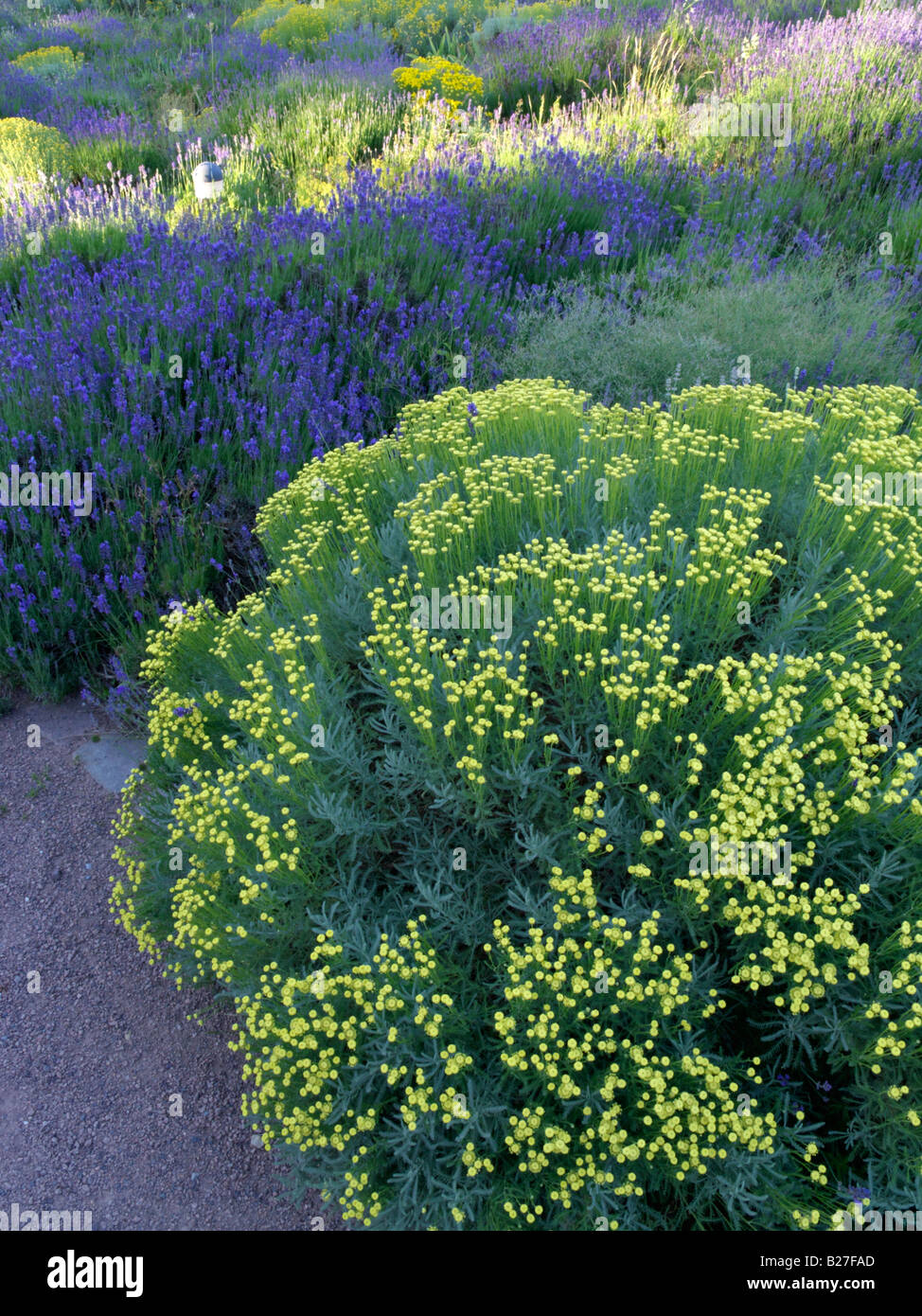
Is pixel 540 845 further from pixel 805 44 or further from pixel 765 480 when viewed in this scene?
pixel 805 44

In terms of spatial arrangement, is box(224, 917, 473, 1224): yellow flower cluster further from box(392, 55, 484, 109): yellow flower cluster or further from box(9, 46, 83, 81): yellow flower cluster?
box(9, 46, 83, 81): yellow flower cluster

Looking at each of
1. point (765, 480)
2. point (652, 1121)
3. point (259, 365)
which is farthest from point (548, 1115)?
point (259, 365)

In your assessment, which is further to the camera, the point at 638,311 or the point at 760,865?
the point at 638,311

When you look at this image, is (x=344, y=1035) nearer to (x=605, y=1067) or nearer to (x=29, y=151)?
(x=605, y=1067)

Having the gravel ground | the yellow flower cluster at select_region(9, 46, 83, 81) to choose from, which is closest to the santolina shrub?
the gravel ground

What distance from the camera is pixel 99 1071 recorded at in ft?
10.6

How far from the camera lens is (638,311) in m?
6.31

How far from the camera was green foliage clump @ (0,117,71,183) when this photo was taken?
8555 millimetres

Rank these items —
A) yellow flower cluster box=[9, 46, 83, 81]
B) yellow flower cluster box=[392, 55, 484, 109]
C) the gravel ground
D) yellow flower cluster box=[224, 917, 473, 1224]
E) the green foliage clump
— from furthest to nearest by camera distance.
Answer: yellow flower cluster box=[9, 46, 83, 81] → yellow flower cluster box=[392, 55, 484, 109] → the green foliage clump → the gravel ground → yellow flower cluster box=[224, 917, 473, 1224]

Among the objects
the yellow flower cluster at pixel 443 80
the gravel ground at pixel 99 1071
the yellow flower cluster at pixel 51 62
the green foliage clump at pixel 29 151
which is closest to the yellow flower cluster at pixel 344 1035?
the gravel ground at pixel 99 1071

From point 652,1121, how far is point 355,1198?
0.78 meters

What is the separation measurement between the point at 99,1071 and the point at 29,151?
9.03 m

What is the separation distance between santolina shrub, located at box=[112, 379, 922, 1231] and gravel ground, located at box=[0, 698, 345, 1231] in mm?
321

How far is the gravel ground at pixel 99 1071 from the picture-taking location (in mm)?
2883
